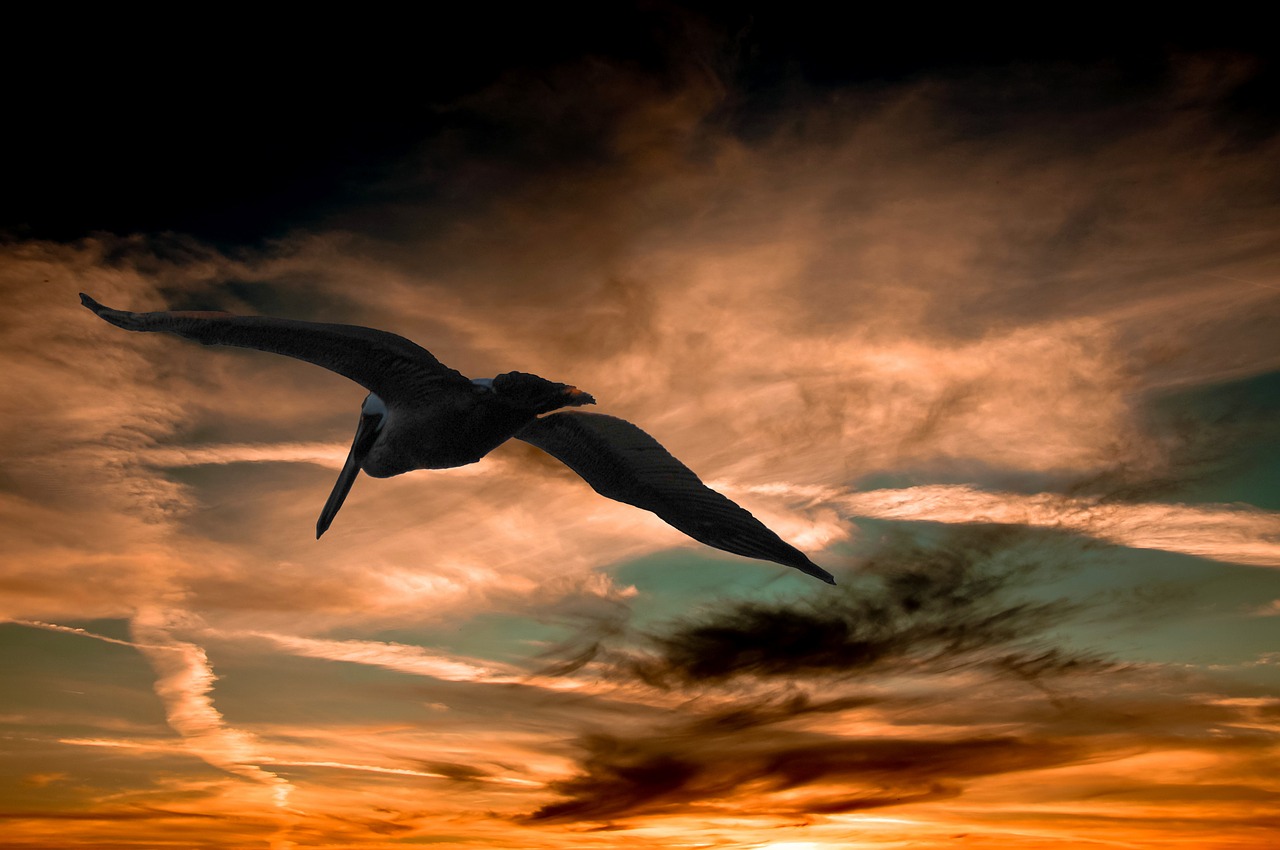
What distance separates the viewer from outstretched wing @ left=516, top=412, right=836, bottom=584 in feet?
31.8

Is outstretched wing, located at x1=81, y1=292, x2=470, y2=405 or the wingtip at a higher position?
outstretched wing, located at x1=81, y1=292, x2=470, y2=405

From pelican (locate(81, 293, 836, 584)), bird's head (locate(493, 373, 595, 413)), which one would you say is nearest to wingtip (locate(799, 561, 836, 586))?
pelican (locate(81, 293, 836, 584))

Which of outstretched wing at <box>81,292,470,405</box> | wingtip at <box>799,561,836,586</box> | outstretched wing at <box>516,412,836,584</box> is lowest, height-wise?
wingtip at <box>799,561,836,586</box>

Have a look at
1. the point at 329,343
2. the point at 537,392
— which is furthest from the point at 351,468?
the point at 537,392

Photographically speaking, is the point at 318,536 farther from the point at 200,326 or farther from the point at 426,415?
the point at 200,326

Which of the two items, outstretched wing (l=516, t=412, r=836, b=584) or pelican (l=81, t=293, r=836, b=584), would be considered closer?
pelican (l=81, t=293, r=836, b=584)

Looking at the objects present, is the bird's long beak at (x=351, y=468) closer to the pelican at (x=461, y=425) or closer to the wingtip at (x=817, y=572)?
the pelican at (x=461, y=425)

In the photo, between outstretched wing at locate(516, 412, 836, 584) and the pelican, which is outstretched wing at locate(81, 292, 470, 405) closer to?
the pelican

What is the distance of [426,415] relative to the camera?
29.8 feet

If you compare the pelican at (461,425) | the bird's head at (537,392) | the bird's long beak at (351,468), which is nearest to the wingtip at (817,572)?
the pelican at (461,425)

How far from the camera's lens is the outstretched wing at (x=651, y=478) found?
9.68 metres

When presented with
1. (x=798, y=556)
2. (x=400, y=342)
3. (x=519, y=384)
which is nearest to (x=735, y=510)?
(x=798, y=556)

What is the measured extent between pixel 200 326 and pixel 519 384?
2.79m

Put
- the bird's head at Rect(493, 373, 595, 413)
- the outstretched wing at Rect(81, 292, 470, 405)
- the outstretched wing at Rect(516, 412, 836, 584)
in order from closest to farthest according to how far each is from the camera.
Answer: the outstretched wing at Rect(81, 292, 470, 405)
the bird's head at Rect(493, 373, 595, 413)
the outstretched wing at Rect(516, 412, 836, 584)
